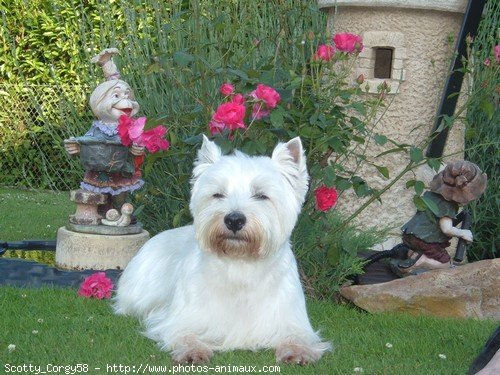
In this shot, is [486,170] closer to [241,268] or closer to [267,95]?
[267,95]

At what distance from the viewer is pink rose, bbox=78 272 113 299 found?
5.18 metres

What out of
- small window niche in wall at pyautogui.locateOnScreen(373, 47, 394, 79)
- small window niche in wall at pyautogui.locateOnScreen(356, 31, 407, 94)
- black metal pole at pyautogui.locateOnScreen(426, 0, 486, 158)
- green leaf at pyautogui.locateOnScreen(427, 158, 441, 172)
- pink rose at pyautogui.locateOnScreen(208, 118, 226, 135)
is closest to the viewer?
pink rose at pyautogui.locateOnScreen(208, 118, 226, 135)

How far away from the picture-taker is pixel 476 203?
23.7 feet

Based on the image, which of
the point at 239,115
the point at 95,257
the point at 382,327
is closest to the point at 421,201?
the point at 382,327

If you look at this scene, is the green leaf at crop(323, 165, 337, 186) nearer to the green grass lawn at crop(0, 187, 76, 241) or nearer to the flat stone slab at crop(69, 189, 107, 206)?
the flat stone slab at crop(69, 189, 107, 206)

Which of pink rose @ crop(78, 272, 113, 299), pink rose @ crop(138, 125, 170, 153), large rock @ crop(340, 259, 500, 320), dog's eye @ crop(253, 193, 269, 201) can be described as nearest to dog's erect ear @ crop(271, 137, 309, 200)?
dog's eye @ crop(253, 193, 269, 201)

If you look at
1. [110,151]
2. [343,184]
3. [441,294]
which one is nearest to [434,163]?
[343,184]

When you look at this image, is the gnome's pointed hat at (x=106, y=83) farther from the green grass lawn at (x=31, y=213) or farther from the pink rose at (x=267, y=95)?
the green grass lawn at (x=31, y=213)

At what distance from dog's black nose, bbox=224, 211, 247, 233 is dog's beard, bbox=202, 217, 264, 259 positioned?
0.02 metres

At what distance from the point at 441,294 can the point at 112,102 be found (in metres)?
2.51

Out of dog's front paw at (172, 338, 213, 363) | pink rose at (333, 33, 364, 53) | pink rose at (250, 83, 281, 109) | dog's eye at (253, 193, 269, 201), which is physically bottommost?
dog's front paw at (172, 338, 213, 363)

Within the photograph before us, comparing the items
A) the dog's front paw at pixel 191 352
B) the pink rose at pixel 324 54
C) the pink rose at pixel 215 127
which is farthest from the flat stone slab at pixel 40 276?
the pink rose at pixel 324 54

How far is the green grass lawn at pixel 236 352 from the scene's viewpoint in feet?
12.7

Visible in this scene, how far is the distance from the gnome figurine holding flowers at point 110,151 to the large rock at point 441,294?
1653 millimetres
